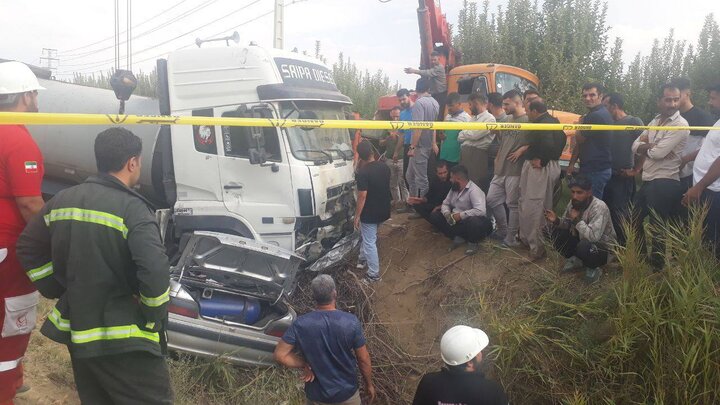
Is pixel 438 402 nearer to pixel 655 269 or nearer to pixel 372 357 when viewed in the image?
pixel 655 269

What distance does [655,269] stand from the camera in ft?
13.6

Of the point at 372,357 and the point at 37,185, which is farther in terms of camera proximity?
the point at 372,357

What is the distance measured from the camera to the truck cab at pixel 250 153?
5660mm

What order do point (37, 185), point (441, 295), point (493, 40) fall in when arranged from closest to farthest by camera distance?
1. point (37, 185)
2. point (441, 295)
3. point (493, 40)

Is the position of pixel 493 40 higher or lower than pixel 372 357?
higher

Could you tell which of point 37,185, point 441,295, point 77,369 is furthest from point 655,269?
point 37,185

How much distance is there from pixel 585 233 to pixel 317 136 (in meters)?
2.91

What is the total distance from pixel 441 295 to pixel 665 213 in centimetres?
232

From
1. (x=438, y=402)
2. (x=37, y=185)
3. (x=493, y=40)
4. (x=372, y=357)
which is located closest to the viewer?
(x=438, y=402)

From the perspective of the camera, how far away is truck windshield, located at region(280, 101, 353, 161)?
18.7 ft

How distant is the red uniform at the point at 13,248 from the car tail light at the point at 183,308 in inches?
65.2

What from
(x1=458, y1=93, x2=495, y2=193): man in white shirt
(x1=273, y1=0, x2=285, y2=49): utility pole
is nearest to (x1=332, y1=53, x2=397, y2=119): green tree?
(x1=273, y1=0, x2=285, y2=49): utility pole

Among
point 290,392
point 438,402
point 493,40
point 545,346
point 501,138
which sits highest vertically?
point 493,40

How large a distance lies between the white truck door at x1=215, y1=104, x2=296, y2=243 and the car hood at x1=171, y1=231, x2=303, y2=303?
503 millimetres
